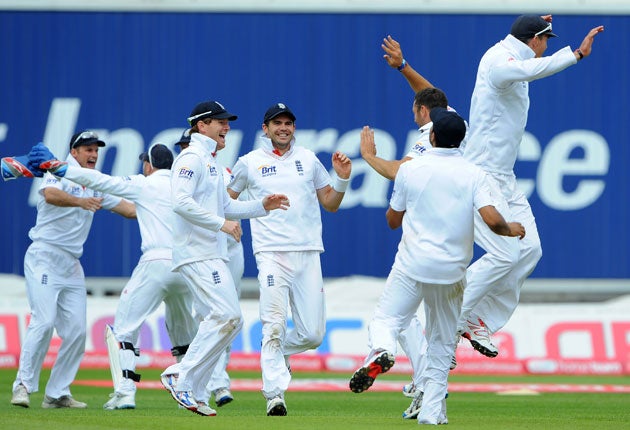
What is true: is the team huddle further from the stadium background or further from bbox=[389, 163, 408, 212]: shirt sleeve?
the stadium background

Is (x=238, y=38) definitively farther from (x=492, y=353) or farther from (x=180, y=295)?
(x=492, y=353)

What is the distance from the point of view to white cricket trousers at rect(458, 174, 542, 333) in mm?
10195

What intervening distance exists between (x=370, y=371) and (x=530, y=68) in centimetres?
264

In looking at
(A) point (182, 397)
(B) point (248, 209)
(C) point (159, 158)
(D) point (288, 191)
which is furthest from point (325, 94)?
(A) point (182, 397)

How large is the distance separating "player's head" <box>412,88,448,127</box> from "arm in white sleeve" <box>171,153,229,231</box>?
1.79 meters

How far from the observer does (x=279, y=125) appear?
11234 millimetres

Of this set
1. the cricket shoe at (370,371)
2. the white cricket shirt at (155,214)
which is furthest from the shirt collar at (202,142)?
the cricket shoe at (370,371)

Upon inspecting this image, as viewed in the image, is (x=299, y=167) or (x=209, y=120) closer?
(x=209, y=120)

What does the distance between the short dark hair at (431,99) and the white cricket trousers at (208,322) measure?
2049 millimetres

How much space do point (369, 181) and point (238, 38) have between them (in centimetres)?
279

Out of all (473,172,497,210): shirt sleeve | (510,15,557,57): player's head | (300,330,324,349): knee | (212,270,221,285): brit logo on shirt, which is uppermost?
(510,15,557,57): player's head

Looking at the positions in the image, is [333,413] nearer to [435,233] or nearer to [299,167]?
[299,167]

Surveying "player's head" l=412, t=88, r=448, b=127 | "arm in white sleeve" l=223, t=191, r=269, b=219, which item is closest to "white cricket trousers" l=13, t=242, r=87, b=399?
"arm in white sleeve" l=223, t=191, r=269, b=219

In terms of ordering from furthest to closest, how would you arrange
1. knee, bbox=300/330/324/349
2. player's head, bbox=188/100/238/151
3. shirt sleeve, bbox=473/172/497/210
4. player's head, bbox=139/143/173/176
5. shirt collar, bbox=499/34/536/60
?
player's head, bbox=139/143/173/176 < knee, bbox=300/330/324/349 < player's head, bbox=188/100/238/151 < shirt collar, bbox=499/34/536/60 < shirt sleeve, bbox=473/172/497/210
